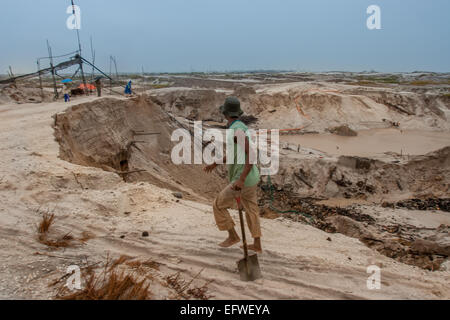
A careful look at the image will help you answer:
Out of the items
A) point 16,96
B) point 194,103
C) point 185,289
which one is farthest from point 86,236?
point 194,103

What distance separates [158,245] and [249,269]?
1148mm

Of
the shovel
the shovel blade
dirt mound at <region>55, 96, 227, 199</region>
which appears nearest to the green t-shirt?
the shovel

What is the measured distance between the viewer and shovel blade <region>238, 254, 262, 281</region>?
2.86m

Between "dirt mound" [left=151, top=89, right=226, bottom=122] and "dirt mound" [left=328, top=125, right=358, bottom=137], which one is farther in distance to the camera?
"dirt mound" [left=151, top=89, right=226, bottom=122]

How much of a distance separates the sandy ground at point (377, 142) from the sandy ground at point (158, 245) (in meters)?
11.8

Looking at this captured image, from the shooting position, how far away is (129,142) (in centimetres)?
1046

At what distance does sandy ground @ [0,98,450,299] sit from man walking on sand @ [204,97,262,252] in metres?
0.41

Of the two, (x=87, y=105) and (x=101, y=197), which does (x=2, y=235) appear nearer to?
(x=101, y=197)

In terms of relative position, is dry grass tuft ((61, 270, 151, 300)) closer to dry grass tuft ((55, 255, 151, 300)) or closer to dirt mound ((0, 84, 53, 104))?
dry grass tuft ((55, 255, 151, 300))

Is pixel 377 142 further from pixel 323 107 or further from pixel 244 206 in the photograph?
pixel 244 206

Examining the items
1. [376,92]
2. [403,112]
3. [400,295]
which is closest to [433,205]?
[400,295]

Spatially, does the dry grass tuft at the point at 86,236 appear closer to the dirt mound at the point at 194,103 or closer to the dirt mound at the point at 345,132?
the dirt mound at the point at 345,132

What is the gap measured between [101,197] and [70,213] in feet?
2.17

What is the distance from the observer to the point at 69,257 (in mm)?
2842
